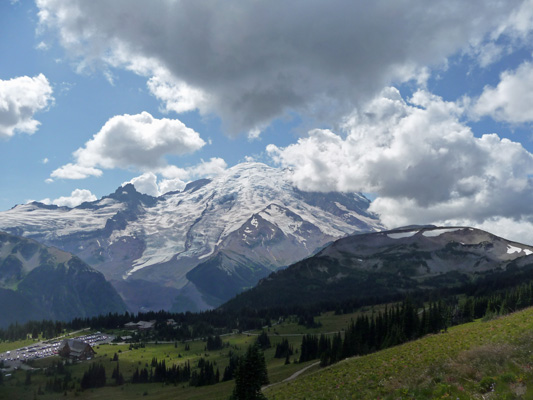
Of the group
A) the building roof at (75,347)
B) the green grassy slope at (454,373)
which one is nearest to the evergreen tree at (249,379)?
the green grassy slope at (454,373)

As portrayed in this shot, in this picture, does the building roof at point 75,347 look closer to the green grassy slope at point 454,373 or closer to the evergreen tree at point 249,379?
the evergreen tree at point 249,379

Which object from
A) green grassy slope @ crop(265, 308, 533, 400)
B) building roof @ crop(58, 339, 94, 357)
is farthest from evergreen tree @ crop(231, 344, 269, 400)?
building roof @ crop(58, 339, 94, 357)

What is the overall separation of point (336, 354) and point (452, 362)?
78.1 m

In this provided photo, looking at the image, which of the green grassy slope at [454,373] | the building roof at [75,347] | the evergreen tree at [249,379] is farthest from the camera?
the building roof at [75,347]

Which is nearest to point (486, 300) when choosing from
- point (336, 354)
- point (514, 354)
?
point (336, 354)

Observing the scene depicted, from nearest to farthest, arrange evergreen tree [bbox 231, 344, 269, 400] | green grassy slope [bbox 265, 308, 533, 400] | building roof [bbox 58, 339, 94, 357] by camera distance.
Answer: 1. green grassy slope [bbox 265, 308, 533, 400]
2. evergreen tree [bbox 231, 344, 269, 400]
3. building roof [bbox 58, 339, 94, 357]

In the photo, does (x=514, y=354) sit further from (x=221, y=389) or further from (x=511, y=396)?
(x=221, y=389)

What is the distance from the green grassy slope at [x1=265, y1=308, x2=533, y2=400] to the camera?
28.9 meters

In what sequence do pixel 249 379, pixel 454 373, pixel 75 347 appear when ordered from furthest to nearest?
pixel 75 347
pixel 249 379
pixel 454 373

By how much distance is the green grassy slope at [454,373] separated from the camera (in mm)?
28906

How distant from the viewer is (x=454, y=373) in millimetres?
33656

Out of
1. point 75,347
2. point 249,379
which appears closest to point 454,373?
point 249,379

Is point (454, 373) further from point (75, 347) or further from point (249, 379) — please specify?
point (75, 347)

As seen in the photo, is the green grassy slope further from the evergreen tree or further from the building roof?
the building roof
